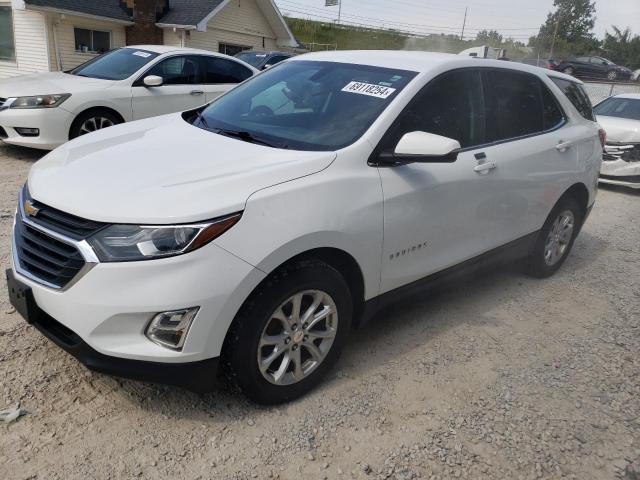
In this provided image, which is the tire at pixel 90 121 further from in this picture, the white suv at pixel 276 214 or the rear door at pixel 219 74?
the white suv at pixel 276 214

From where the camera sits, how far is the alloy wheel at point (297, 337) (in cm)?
266

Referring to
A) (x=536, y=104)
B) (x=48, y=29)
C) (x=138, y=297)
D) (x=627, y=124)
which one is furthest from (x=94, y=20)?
(x=138, y=297)

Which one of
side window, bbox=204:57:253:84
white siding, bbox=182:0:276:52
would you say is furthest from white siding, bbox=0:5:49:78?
side window, bbox=204:57:253:84

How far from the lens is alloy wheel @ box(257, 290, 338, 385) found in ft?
8.71

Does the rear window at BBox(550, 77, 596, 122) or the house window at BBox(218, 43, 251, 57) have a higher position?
the rear window at BBox(550, 77, 596, 122)

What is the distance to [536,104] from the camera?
14.1 ft

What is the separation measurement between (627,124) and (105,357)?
953cm

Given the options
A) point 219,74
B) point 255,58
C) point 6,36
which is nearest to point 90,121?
point 219,74

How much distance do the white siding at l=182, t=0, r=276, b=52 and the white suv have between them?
18.5 meters

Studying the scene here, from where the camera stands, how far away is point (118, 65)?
8023 millimetres

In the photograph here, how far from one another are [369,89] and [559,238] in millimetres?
2628

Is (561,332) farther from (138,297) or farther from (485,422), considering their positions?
(138,297)

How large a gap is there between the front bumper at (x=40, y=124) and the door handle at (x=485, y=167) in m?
5.63

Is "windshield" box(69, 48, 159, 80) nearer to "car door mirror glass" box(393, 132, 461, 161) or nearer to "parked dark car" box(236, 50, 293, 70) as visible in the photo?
"parked dark car" box(236, 50, 293, 70)
